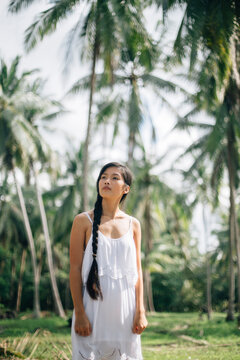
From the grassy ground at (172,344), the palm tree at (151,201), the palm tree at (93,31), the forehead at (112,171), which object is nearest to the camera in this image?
the forehead at (112,171)

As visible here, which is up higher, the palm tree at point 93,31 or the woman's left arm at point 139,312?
the palm tree at point 93,31

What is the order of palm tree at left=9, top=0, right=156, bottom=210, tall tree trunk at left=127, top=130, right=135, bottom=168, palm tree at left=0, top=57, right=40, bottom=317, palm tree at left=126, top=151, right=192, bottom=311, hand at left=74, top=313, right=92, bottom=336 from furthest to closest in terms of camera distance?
palm tree at left=126, top=151, right=192, bottom=311, palm tree at left=0, top=57, right=40, bottom=317, tall tree trunk at left=127, top=130, right=135, bottom=168, palm tree at left=9, top=0, right=156, bottom=210, hand at left=74, top=313, right=92, bottom=336

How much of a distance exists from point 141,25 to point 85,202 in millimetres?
5523

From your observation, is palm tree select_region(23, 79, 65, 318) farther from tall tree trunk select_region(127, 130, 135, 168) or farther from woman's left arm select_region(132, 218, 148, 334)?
woman's left arm select_region(132, 218, 148, 334)

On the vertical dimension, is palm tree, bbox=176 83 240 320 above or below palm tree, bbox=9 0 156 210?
below

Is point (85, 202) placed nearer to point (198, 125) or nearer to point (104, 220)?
point (198, 125)

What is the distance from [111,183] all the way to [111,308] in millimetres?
803

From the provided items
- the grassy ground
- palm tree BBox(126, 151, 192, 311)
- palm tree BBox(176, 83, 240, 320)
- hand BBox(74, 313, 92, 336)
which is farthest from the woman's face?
palm tree BBox(126, 151, 192, 311)

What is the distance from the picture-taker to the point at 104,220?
251 centimetres

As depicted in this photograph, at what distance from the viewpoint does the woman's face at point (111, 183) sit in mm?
2518

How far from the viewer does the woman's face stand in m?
2.52

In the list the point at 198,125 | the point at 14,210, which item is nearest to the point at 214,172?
the point at 198,125

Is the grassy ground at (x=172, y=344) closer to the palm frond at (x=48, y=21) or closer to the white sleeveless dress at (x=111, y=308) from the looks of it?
the white sleeveless dress at (x=111, y=308)

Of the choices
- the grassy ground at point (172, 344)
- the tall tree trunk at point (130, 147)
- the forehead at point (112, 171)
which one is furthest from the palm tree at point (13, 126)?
the forehead at point (112, 171)
